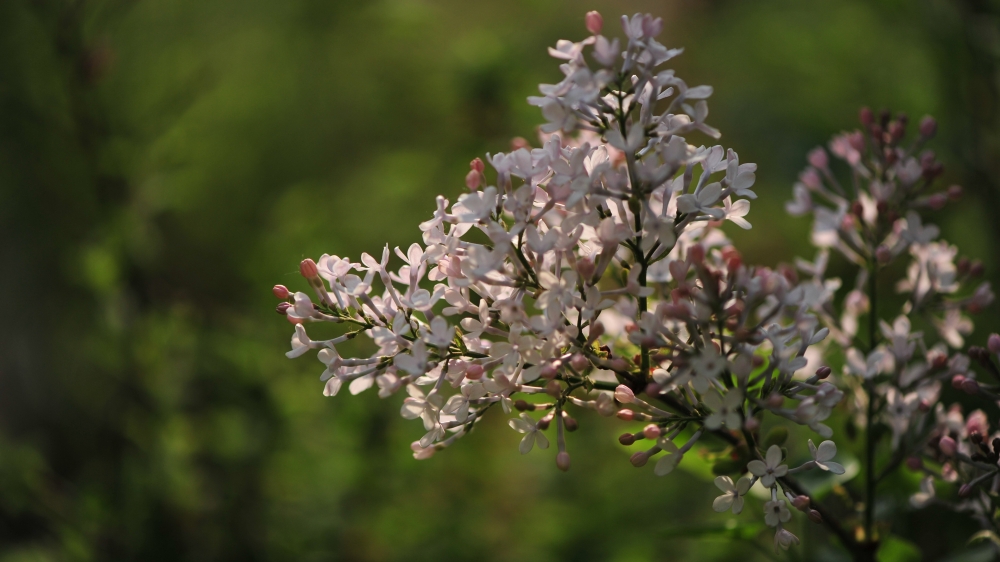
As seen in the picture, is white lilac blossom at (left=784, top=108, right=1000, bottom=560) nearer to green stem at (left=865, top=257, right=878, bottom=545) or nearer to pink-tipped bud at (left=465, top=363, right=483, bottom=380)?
green stem at (left=865, top=257, right=878, bottom=545)

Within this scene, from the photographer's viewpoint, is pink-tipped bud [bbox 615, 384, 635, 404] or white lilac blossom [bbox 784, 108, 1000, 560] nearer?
pink-tipped bud [bbox 615, 384, 635, 404]

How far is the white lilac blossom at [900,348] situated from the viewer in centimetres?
71

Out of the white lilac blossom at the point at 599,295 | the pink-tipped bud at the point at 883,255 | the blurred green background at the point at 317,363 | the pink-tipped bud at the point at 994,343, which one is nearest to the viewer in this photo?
the white lilac blossom at the point at 599,295

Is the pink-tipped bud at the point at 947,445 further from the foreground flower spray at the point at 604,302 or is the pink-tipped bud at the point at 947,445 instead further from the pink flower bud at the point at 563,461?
the pink flower bud at the point at 563,461

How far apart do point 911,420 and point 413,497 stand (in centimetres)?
115

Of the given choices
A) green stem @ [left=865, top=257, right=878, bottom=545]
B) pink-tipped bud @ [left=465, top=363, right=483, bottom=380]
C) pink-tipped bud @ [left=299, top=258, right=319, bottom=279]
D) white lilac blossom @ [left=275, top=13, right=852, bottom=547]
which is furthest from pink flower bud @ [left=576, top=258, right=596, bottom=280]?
green stem @ [left=865, top=257, right=878, bottom=545]

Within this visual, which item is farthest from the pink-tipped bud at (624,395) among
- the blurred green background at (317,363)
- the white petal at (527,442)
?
the blurred green background at (317,363)

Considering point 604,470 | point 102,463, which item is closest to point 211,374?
point 102,463

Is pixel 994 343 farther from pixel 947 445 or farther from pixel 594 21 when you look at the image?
pixel 594 21

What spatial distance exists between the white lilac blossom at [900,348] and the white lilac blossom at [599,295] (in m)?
0.16

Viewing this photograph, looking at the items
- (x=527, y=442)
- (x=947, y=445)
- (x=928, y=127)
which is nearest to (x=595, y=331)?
(x=527, y=442)

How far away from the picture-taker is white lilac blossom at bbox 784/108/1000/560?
27.9 inches

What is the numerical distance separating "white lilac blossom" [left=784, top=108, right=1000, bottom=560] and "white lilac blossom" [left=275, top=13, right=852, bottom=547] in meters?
0.16

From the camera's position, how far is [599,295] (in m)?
0.59
